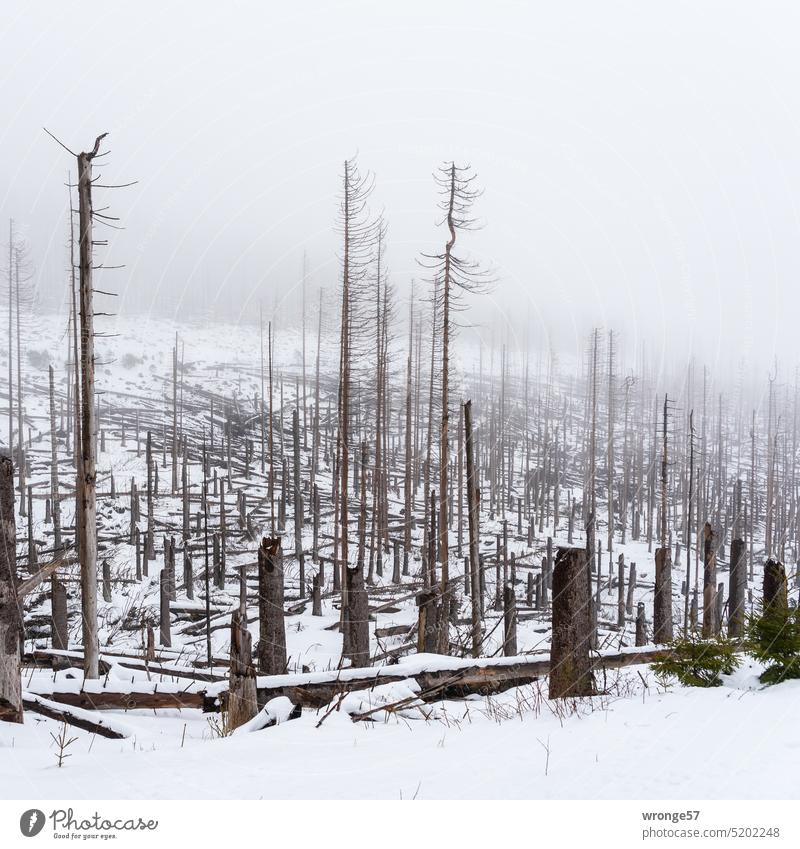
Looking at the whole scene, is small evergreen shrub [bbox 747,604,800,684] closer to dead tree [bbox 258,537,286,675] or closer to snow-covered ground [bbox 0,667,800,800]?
snow-covered ground [bbox 0,667,800,800]

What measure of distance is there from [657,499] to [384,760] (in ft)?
178

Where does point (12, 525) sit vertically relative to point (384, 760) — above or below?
above

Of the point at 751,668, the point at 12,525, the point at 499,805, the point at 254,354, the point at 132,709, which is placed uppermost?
the point at 254,354

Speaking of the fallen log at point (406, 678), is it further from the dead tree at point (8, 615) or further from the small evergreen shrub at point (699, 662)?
the dead tree at point (8, 615)

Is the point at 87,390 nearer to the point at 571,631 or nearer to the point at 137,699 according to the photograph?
the point at 137,699

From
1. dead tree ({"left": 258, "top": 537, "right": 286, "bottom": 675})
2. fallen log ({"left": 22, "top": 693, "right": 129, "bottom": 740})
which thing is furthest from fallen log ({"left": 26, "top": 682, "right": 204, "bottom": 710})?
dead tree ({"left": 258, "top": 537, "right": 286, "bottom": 675})

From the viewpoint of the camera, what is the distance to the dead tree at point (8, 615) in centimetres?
515

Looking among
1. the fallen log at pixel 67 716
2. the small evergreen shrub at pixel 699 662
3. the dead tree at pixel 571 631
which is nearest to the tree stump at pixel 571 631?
the dead tree at pixel 571 631

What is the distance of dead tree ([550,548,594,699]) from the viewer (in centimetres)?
489

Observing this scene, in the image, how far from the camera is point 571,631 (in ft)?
16.1

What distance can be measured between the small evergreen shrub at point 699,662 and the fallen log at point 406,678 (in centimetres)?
52

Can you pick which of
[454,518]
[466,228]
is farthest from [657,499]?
[466,228]

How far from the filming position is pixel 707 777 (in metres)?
2.97

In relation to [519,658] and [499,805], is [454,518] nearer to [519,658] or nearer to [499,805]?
[519,658]
